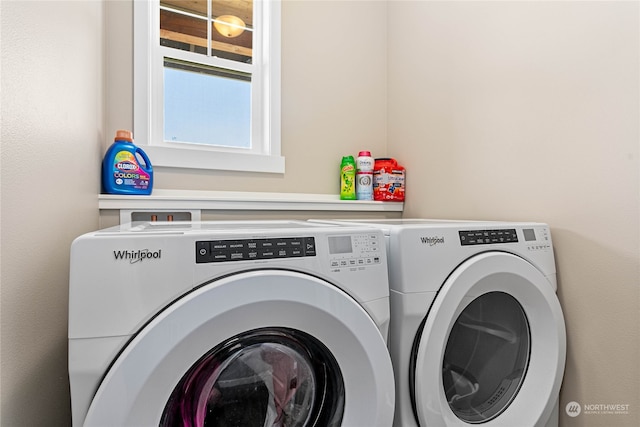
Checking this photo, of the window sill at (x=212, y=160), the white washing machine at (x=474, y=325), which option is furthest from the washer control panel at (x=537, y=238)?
the window sill at (x=212, y=160)

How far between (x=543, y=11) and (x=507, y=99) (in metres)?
0.30

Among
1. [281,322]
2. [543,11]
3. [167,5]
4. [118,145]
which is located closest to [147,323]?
[281,322]

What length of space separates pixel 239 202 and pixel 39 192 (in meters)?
0.91

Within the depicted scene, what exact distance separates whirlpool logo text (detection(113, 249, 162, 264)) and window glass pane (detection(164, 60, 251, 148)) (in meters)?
1.20

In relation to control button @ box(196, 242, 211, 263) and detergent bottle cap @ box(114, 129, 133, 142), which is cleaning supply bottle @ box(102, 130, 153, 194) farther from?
control button @ box(196, 242, 211, 263)

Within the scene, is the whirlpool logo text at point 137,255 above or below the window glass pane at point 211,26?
below

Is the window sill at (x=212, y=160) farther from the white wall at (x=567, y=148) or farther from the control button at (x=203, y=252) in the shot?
the control button at (x=203, y=252)

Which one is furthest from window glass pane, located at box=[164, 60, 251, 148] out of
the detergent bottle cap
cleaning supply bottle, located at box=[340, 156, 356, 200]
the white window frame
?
cleaning supply bottle, located at box=[340, 156, 356, 200]

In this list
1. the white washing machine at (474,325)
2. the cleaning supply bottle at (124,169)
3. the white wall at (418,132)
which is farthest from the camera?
the cleaning supply bottle at (124,169)

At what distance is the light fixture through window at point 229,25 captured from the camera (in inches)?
69.6

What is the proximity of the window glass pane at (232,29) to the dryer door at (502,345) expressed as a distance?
4.98 ft

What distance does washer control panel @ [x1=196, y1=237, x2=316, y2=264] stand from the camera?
653 mm

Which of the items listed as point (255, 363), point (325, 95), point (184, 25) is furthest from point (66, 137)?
point (325, 95)

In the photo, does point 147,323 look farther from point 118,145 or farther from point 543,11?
point 543,11
